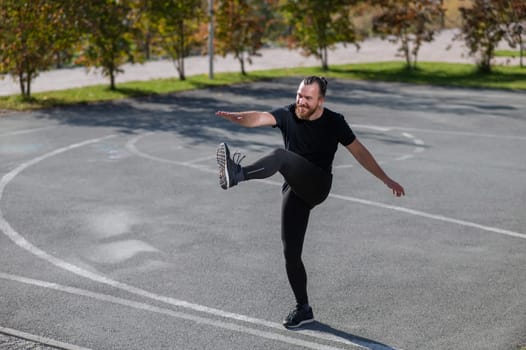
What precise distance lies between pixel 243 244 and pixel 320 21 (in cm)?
2148

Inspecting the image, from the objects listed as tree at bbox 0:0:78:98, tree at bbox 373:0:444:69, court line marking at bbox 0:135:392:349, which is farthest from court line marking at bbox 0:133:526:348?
tree at bbox 373:0:444:69

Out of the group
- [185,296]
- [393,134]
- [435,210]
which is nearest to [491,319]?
[185,296]

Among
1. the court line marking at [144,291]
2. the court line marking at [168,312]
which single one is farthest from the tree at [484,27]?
the court line marking at [168,312]

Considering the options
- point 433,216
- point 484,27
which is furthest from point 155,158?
point 484,27

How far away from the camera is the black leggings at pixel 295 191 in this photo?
21.7 ft

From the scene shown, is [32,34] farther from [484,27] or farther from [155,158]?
[484,27]

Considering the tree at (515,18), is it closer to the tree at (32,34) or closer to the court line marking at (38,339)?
the tree at (32,34)

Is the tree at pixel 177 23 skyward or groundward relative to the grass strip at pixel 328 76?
skyward

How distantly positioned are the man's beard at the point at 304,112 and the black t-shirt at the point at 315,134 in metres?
0.07

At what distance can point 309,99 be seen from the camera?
6.64 meters

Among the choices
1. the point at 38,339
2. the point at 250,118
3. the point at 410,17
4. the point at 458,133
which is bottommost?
the point at 38,339

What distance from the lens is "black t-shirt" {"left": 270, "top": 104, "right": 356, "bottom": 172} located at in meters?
6.80

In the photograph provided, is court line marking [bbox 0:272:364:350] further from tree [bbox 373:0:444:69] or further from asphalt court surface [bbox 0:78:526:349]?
tree [bbox 373:0:444:69]

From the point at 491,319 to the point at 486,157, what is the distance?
8301 millimetres
